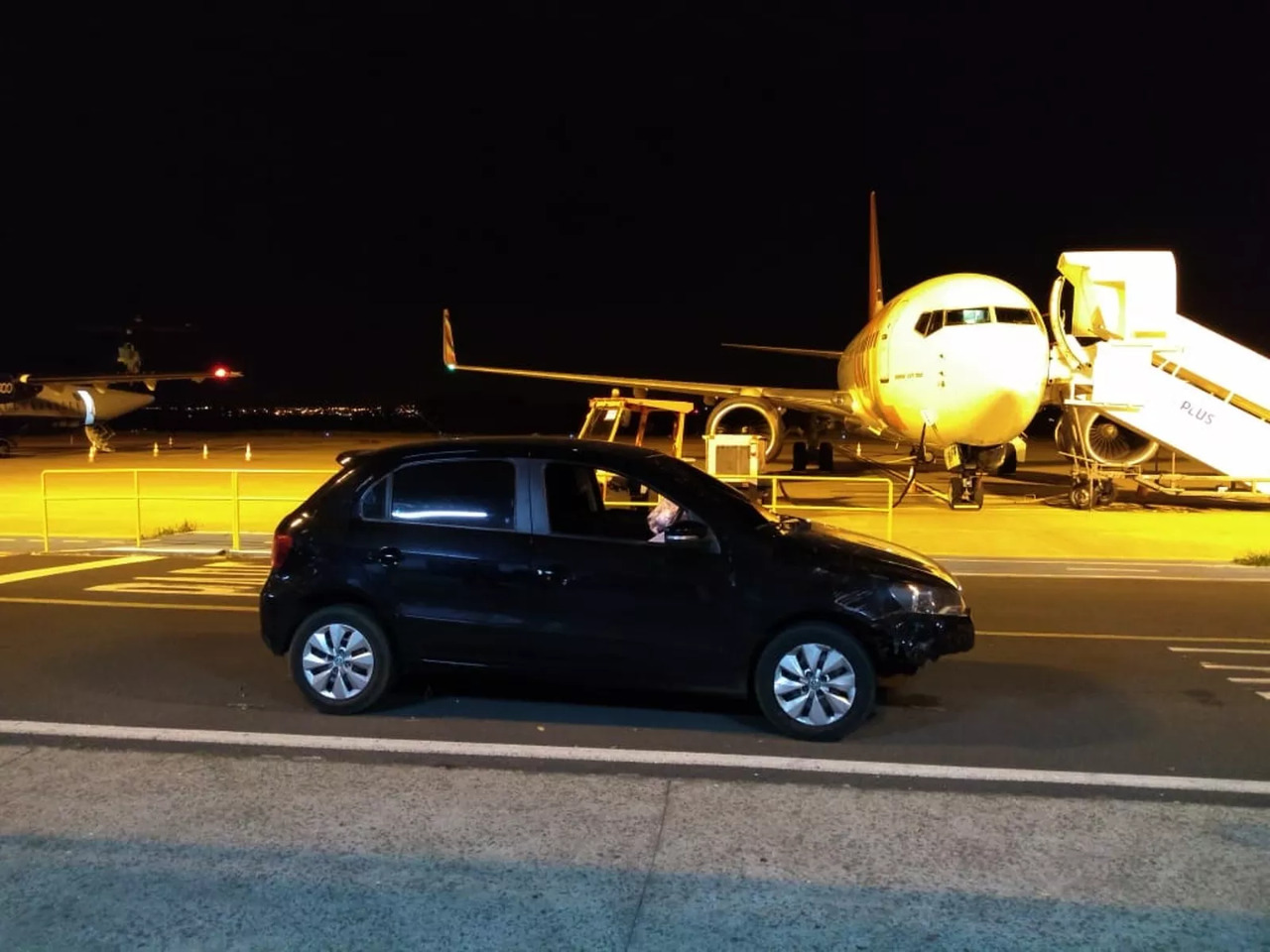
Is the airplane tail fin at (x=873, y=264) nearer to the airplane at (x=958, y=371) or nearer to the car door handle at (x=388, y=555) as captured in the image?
the airplane at (x=958, y=371)

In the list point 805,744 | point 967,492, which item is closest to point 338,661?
point 805,744

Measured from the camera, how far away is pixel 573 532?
20.1 ft

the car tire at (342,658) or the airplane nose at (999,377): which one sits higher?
the airplane nose at (999,377)

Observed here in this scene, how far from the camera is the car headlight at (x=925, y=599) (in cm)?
577

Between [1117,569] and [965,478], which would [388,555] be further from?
[965,478]

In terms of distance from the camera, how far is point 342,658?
245 inches

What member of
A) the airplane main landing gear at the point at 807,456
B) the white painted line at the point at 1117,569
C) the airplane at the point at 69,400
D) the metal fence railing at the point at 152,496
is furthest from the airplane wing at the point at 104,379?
the white painted line at the point at 1117,569

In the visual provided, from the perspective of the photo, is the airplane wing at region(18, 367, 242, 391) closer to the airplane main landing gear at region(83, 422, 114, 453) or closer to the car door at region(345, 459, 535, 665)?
the airplane main landing gear at region(83, 422, 114, 453)

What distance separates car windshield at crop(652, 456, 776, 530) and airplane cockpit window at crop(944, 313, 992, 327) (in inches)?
447

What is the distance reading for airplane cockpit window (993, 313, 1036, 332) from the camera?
16594 millimetres

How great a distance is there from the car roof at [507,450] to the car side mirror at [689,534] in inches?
23.1

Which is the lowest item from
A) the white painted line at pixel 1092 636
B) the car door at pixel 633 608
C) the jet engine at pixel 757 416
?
the white painted line at pixel 1092 636

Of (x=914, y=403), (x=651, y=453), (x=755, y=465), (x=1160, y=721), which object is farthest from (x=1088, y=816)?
(x=914, y=403)

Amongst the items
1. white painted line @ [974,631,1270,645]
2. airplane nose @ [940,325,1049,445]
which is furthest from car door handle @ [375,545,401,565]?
airplane nose @ [940,325,1049,445]
